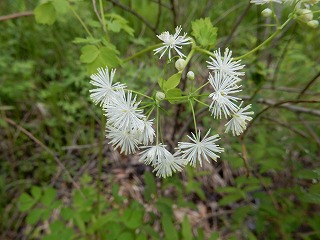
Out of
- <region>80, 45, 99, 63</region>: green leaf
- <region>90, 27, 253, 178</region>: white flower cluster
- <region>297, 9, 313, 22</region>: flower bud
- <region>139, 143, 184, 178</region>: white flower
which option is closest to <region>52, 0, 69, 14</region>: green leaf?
<region>80, 45, 99, 63</region>: green leaf

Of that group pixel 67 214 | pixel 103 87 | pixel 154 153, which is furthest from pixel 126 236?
pixel 103 87

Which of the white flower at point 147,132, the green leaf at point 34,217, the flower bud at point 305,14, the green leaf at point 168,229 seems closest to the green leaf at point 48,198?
the green leaf at point 34,217

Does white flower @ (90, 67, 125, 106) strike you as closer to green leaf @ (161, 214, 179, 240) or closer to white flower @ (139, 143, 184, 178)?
→ white flower @ (139, 143, 184, 178)

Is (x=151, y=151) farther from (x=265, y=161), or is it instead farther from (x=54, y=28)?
(x=54, y=28)

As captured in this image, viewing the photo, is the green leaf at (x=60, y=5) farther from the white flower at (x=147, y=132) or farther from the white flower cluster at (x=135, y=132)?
the white flower at (x=147, y=132)

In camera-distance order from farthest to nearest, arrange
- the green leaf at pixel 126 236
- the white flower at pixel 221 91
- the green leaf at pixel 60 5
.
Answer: the green leaf at pixel 126 236 < the green leaf at pixel 60 5 < the white flower at pixel 221 91

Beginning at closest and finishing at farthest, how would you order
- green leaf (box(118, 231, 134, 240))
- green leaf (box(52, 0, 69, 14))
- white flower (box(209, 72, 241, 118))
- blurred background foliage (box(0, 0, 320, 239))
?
white flower (box(209, 72, 241, 118)), green leaf (box(52, 0, 69, 14)), green leaf (box(118, 231, 134, 240)), blurred background foliage (box(0, 0, 320, 239))
